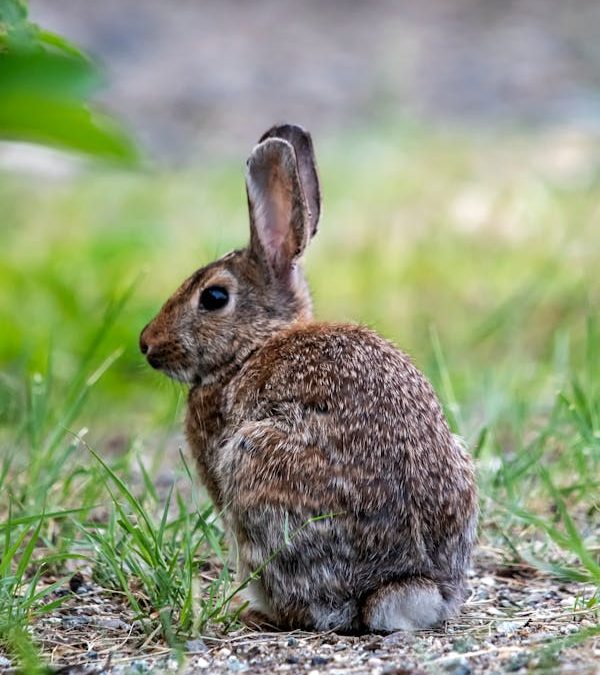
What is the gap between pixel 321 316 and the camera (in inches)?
296

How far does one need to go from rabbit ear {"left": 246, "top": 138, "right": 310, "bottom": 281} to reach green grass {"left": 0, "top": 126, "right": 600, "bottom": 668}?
0.71 meters

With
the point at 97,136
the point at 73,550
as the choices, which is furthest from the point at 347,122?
the point at 97,136

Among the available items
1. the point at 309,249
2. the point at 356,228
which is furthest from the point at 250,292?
the point at 356,228

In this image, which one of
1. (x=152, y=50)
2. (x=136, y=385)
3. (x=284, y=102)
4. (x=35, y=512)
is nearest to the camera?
(x=35, y=512)

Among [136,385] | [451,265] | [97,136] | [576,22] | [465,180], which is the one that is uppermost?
[576,22]

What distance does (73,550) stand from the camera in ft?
15.8

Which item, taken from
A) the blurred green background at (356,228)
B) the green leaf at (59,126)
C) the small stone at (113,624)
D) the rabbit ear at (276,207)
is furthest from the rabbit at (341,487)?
the green leaf at (59,126)

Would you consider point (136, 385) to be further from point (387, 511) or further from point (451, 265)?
point (387, 511)

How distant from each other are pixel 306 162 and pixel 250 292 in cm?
62

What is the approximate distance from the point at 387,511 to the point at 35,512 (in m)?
1.43

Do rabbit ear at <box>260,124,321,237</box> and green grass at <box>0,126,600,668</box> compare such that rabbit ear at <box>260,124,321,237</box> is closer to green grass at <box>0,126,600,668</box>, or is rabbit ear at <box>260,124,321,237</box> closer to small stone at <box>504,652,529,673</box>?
green grass at <box>0,126,600,668</box>

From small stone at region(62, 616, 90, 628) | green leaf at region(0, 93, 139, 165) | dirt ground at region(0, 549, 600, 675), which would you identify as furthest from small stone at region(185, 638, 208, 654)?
green leaf at region(0, 93, 139, 165)

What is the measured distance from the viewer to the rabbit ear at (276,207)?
4.95m

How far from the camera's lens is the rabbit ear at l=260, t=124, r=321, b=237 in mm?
5234
